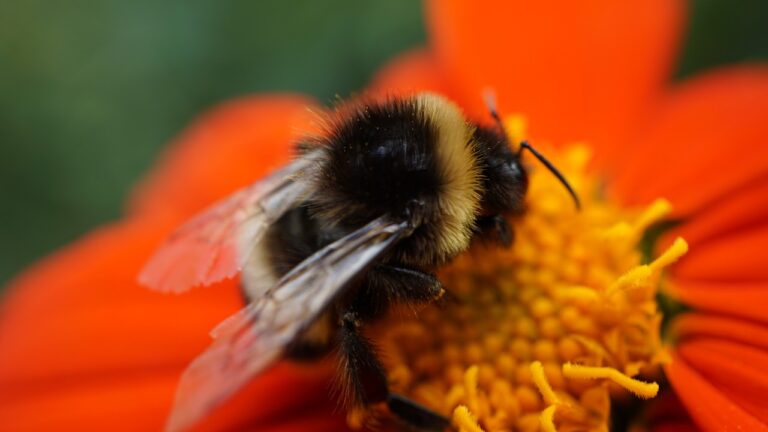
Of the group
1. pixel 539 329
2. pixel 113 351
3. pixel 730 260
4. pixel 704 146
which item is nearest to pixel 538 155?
pixel 539 329

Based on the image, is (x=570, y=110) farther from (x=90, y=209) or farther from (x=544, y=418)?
(x=90, y=209)

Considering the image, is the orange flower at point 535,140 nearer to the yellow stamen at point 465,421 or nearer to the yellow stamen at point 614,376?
the yellow stamen at point 614,376

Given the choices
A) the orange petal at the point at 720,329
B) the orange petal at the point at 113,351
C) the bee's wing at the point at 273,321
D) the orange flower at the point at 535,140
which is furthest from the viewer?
the orange petal at the point at 113,351

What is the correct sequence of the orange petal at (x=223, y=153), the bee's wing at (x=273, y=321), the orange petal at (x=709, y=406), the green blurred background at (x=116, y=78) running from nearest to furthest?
the bee's wing at (x=273, y=321), the orange petal at (x=709, y=406), the orange petal at (x=223, y=153), the green blurred background at (x=116, y=78)

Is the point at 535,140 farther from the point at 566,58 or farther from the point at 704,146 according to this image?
the point at 704,146

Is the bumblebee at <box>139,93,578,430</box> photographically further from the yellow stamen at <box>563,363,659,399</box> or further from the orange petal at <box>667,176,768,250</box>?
the orange petal at <box>667,176,768,250</box>

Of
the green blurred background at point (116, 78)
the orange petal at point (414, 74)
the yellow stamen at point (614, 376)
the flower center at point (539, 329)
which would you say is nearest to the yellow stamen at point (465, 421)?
the flower center at point (539, 329)

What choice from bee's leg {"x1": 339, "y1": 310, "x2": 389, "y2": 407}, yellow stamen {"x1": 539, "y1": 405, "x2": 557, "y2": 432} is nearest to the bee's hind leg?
bee's leg {"x1": 339, "y1": 310, "x2": 389, "y2": 407}
